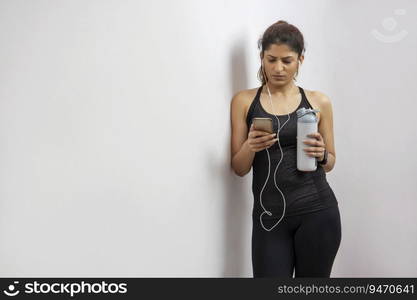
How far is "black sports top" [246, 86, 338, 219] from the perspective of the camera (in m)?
1.69

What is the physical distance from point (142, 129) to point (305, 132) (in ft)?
1.93

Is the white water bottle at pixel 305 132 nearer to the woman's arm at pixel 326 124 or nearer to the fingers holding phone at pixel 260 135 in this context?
the fingers holding phone at pixel 260 135

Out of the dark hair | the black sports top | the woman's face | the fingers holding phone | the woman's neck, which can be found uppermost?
the dark hair

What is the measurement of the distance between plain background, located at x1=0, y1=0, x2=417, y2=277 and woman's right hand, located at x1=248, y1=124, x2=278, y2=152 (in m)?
0.11

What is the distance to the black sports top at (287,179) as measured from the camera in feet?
5.53

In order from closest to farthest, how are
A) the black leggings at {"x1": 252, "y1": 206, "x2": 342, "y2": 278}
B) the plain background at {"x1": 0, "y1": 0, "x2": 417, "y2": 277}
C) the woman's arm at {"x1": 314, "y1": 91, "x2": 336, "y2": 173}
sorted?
the plain background at {"x1": 0, "y1": 0, "x2": 417, "y2": 277} < the black leggings at {"x1": 252, "y1": 206, "x2": 342, "y2": 278} < the woman's arm at {"x1": 314, "y1": 91, "x2": 336, "y2": 173}

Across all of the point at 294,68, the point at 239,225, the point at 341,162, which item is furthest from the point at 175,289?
the point at 341,162

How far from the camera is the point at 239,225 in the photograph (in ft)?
6.10
